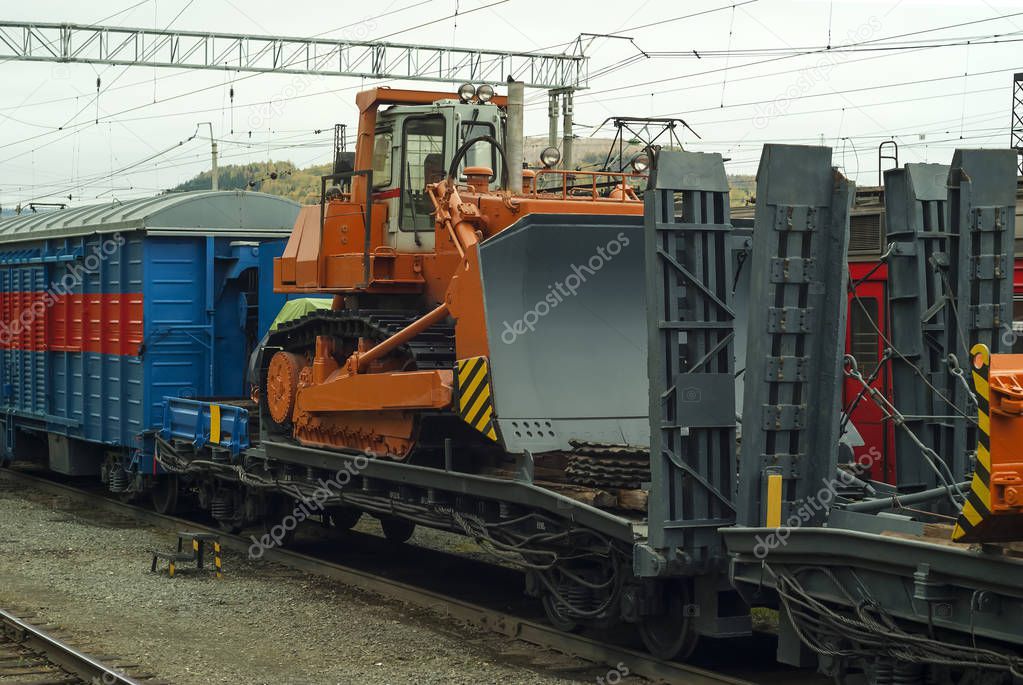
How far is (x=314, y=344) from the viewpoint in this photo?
12.7m

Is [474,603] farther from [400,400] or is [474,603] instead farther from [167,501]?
[167,501]

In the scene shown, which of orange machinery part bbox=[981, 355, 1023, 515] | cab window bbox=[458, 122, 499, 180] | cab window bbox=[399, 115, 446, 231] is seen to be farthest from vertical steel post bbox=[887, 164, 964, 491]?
cab window bbox=[399, 115, 446, 231]

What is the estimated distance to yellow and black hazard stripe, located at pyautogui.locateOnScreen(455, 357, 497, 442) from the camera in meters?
9.84

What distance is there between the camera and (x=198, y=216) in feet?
53.7

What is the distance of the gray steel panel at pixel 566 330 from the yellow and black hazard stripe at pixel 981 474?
419 centimetres

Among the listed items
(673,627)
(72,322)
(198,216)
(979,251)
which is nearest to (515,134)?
(979,251)

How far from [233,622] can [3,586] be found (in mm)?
2867

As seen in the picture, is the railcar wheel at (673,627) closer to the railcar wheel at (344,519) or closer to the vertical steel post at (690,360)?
the vertical steel post at (690,360)

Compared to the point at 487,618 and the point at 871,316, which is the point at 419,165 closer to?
the point at 487,618

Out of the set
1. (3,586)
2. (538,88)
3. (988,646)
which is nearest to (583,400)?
(988,646)

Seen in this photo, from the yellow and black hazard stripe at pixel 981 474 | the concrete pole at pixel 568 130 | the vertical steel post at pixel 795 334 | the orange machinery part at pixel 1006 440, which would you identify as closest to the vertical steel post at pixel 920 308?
the vertical steel post at pixel 795 334

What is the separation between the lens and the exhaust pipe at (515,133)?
10.8 meters

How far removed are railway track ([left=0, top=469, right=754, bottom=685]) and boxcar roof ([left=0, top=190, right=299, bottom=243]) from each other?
3492 mm

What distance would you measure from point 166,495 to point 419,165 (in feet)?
22.8
